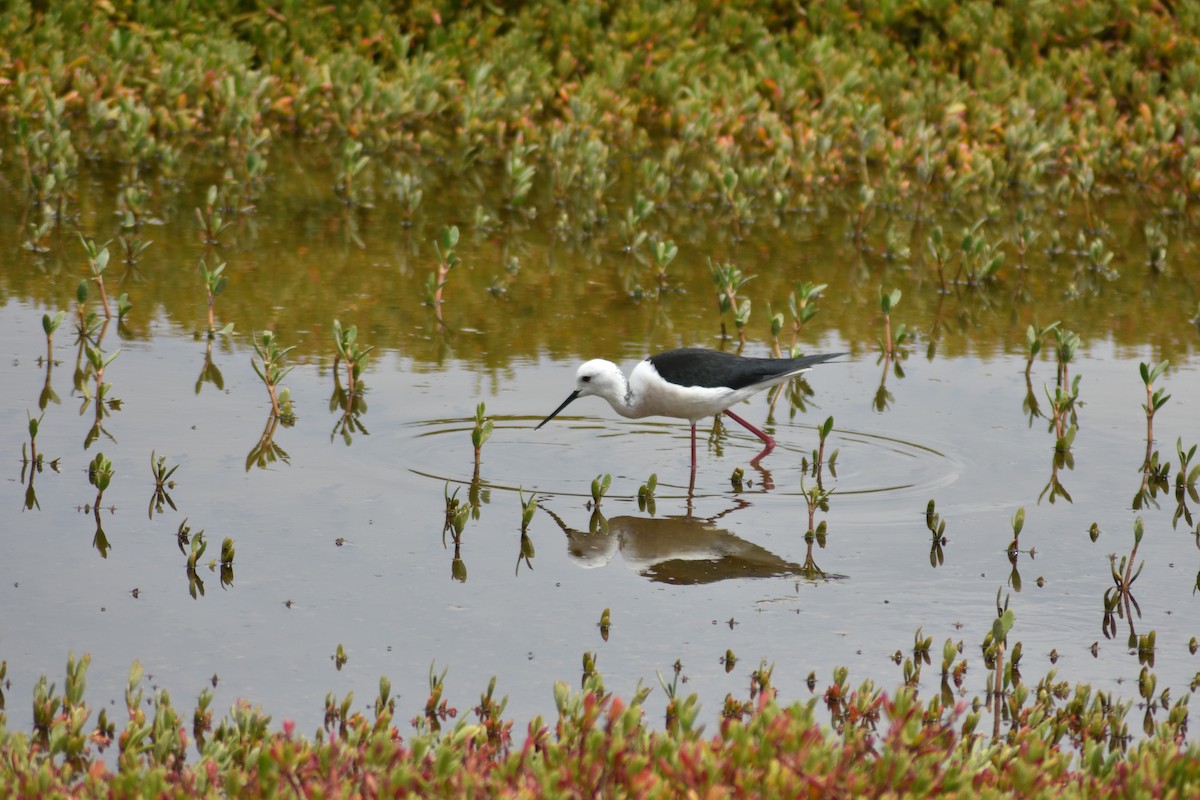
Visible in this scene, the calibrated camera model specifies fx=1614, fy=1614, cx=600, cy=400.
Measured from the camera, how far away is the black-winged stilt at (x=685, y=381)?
845 cm

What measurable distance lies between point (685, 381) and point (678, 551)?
1.40 m

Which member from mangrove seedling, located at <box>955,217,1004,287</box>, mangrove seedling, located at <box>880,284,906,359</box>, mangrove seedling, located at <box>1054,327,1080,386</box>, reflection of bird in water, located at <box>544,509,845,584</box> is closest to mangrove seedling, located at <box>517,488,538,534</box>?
reflection of bird in water, located at <box>544,509,845,584</box>

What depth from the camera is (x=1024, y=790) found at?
180 inches

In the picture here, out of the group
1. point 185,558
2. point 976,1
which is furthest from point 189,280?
point 976,1

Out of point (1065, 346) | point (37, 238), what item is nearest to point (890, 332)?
point (1065, 346)

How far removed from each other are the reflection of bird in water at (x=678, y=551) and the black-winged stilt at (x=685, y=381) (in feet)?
2.95

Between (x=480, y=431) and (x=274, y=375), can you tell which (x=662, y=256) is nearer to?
(x=274, y=375)

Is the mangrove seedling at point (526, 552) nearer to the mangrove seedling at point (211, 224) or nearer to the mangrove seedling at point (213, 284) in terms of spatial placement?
the mangrove seedling at point (213, 284)

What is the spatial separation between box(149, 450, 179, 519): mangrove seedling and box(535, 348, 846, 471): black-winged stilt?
2.03 m

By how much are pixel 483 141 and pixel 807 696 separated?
38.3 ft

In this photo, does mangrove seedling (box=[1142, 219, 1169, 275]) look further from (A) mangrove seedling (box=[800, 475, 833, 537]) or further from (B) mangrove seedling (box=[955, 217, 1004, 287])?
(A) mangrove seedling (box=[800, 475, 833, 537])

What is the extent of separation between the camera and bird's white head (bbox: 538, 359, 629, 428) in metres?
8.56

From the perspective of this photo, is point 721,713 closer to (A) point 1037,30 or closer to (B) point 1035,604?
(B) point 1035,604

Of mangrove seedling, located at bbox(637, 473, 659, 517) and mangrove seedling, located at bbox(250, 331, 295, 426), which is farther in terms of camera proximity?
mangrove seedling, located at bbox(250, 331, 295, 426)
